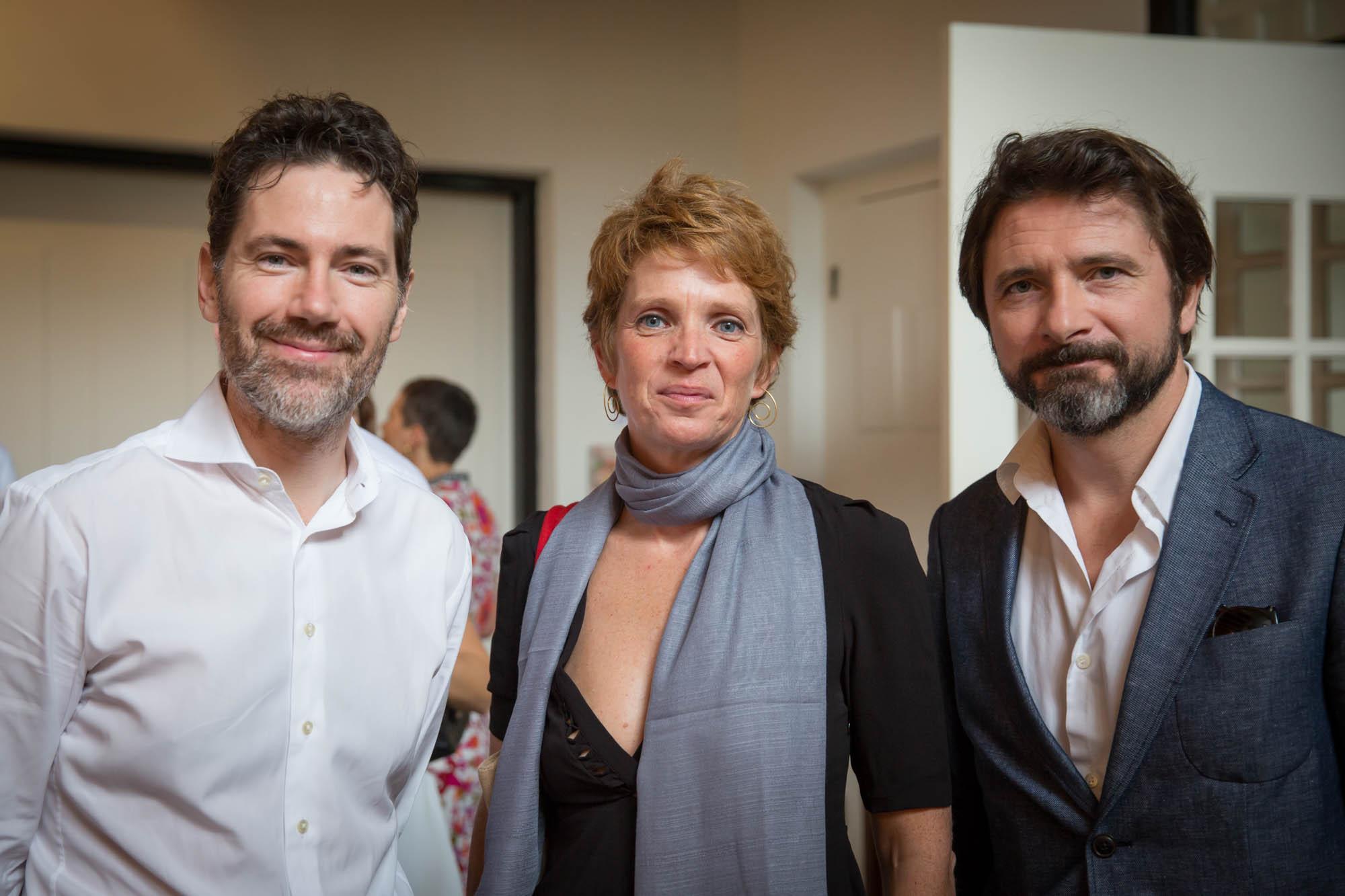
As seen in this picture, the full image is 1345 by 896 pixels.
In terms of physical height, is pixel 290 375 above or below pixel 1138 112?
below

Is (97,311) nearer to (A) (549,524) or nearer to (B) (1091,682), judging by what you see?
(A) (549,524)

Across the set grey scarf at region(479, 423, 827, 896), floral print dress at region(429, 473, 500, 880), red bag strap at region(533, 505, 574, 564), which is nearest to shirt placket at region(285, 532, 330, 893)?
grey scarf at region(479, 423, 827, 896)

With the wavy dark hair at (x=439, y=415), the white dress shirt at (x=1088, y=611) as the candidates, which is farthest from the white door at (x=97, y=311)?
the white dress shirt at (x=1088, y=611)

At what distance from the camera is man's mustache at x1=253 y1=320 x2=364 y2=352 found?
4.77 ft

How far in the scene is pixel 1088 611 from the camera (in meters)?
1.58

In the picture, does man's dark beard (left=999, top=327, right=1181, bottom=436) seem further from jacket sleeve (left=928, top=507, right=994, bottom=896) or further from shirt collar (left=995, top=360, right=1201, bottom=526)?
jacket sleeve (left=928, top=507, right=994, bottom=896)

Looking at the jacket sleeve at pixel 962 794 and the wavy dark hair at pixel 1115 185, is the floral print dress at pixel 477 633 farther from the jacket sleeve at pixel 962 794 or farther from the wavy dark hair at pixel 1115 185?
the wavy dark hair at pixel 1115 185

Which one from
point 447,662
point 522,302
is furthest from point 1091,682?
point 522,302

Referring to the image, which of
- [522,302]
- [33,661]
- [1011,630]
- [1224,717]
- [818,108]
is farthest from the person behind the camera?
[522,302]

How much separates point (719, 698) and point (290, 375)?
2.19 ft

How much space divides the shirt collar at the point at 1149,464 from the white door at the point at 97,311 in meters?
2.72

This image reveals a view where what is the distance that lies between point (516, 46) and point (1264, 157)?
259cm

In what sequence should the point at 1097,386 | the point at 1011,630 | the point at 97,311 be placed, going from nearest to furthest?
the point at 1097,386 < the point at 1011,630 < the point at 97,311

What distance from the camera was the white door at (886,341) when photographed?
3.61 m
